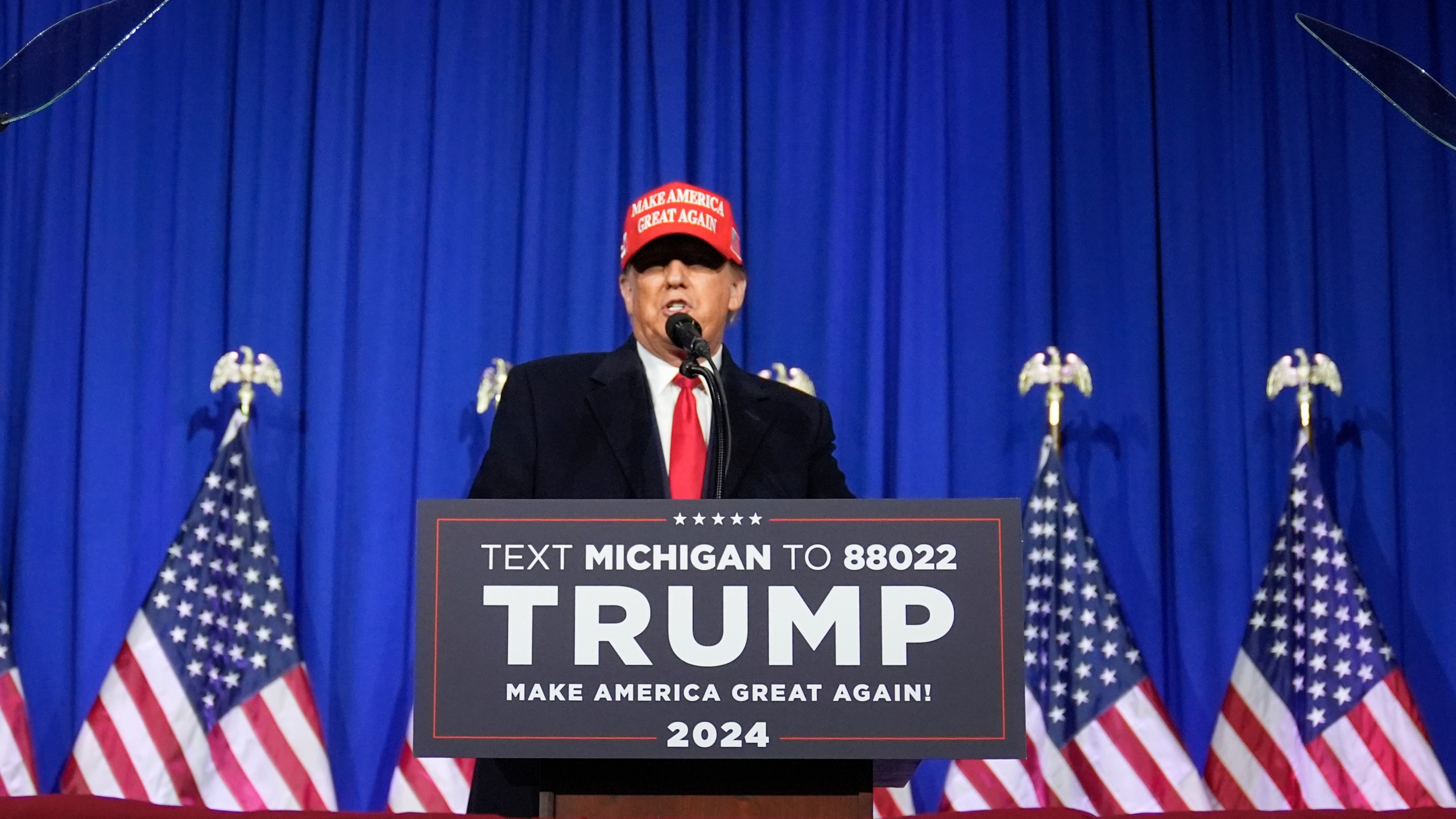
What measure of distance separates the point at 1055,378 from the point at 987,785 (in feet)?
3.77

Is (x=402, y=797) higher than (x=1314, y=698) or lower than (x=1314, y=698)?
lower

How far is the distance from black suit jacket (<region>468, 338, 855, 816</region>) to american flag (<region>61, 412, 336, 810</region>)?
2.01 meters

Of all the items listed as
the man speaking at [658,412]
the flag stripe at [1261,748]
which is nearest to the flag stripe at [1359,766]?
the flag stripe at [1261,748]

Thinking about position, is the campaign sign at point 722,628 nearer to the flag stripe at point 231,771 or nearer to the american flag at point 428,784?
the american flag at point 428,784

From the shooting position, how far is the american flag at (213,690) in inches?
155

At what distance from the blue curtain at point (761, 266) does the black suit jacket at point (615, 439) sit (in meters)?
1.96

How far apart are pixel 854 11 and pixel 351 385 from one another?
6.29 ft

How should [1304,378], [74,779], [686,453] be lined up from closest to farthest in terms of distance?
[686,453] → [74,779] → [1304,378]

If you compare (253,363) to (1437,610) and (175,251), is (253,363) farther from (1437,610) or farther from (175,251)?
(1437,610)

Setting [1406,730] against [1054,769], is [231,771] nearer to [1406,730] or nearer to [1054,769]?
[1054,769]

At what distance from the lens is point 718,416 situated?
1672mm

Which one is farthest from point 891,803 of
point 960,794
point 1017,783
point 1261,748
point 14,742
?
point 14,742

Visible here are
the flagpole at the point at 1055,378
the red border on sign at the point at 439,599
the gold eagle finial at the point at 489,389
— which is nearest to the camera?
the red border on sign at the point at 439,599

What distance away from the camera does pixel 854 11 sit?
4617mm
